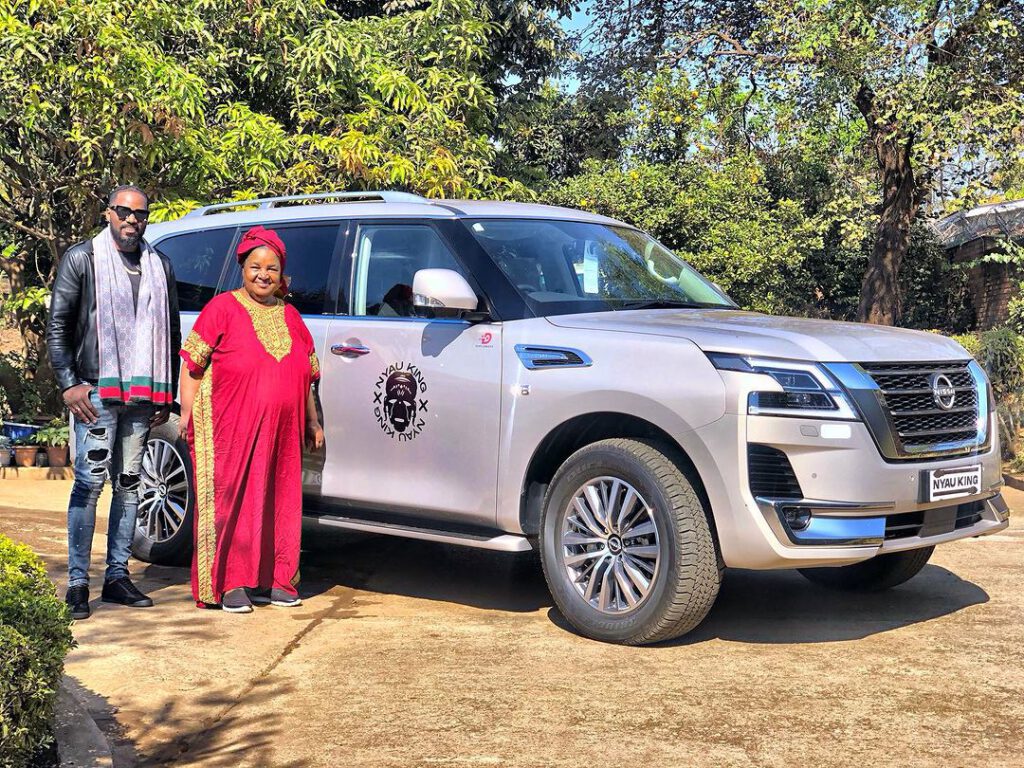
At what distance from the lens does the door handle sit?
6.64 meters

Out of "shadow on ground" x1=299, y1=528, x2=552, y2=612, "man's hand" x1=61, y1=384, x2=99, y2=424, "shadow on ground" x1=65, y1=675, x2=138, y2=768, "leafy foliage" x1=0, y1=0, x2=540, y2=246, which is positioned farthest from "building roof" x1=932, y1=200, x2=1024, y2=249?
"shadow on ground" x1=65, y1=675, x2=138, y2=768

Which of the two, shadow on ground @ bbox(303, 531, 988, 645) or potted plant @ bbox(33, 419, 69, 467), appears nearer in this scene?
shadow on ground @ bbox(303, 531, 988, 645)

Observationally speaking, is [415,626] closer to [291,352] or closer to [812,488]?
[291,352]

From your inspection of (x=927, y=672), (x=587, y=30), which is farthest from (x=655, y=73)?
(x=927, y=672)

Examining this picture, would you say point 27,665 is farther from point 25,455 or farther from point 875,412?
point 25,455

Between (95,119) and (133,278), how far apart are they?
604 centimetres

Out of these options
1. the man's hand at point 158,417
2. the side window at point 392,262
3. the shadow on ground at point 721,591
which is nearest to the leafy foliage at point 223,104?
the shadow on ground at point 721,591

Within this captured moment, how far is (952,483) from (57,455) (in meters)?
9.46

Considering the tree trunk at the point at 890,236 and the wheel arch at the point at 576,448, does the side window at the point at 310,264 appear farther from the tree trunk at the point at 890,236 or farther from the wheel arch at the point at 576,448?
the tree trunk at the point at 890,236

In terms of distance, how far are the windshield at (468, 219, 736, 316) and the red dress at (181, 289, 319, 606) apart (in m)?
1.14

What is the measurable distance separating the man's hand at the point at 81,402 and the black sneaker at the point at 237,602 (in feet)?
3.59

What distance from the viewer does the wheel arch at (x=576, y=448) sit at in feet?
18.5

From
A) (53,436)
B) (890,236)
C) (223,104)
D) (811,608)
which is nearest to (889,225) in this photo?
(890,236)

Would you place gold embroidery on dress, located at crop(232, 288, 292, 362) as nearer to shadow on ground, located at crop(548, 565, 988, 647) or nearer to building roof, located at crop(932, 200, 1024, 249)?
shadow on ground, located at crop(548, 565, 988, 647)
